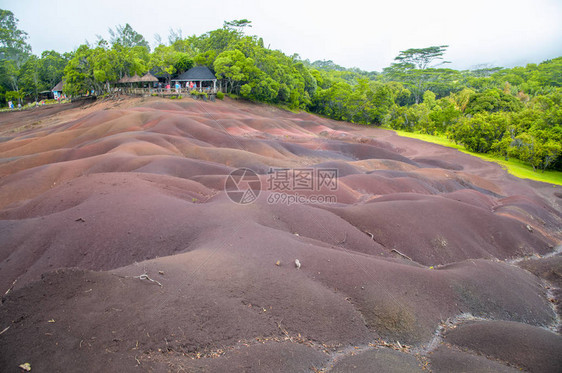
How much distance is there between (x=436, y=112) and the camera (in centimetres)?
5509

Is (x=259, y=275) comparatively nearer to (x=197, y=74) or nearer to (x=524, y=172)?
(x=524, y=172)

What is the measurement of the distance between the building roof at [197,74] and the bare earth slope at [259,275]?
33835mm

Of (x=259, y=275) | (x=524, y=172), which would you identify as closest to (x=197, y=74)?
(x=524, y=172)

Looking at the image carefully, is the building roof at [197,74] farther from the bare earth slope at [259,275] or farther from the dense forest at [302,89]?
the bare earth slope at [259,275]

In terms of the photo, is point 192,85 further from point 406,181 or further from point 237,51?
point 406,181

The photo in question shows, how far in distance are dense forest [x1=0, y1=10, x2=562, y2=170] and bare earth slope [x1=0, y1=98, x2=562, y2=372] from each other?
2010 cm

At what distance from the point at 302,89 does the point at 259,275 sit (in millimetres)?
59195

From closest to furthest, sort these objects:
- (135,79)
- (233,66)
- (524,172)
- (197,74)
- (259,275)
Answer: (259,275) → (524,172) → (135,79) → (233,66) → (197,74)

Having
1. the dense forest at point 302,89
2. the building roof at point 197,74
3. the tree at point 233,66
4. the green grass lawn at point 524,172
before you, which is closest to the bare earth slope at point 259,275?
the green grass lawn at point 524,172

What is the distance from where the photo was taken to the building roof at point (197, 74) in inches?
2094

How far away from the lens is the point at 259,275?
28.3ft

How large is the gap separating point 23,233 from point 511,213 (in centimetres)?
2692

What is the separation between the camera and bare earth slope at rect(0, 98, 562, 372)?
18.9 feet

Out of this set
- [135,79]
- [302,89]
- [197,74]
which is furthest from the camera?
[302,89]
